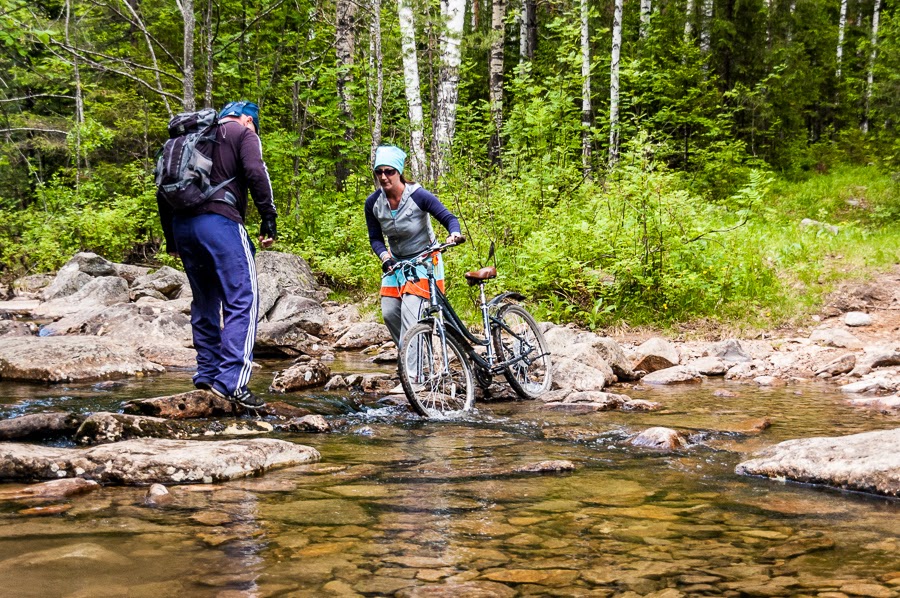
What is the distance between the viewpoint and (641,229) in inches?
394

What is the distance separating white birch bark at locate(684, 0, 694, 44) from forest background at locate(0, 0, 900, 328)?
0.46 ft

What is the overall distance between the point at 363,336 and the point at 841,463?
26.5 feet

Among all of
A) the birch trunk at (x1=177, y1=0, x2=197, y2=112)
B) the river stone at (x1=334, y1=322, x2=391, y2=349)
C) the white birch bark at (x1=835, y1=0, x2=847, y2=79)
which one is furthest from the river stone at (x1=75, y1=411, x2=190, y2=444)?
the white birch bark at (x1=835, y1=0, x2=847, y2=79)

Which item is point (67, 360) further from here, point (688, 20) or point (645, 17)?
point (688, 20)

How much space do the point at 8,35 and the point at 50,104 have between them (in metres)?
25.9

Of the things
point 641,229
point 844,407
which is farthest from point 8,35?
point 844,407

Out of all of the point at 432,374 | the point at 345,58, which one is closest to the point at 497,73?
the point at 345,58

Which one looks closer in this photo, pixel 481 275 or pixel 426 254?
pixel 426 254

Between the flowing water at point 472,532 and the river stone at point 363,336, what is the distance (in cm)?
614

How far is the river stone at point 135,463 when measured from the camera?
379 centimetres

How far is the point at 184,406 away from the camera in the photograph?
18.3 ft

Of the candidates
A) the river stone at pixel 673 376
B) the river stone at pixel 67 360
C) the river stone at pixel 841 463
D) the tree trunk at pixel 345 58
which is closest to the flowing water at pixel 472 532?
the river stone at pixel 841 463

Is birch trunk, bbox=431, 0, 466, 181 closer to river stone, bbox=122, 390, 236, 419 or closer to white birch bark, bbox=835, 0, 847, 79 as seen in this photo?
river stone, bbox=122, 390, 236, 419

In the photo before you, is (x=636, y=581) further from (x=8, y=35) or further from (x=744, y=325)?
(x=8, y=35)
